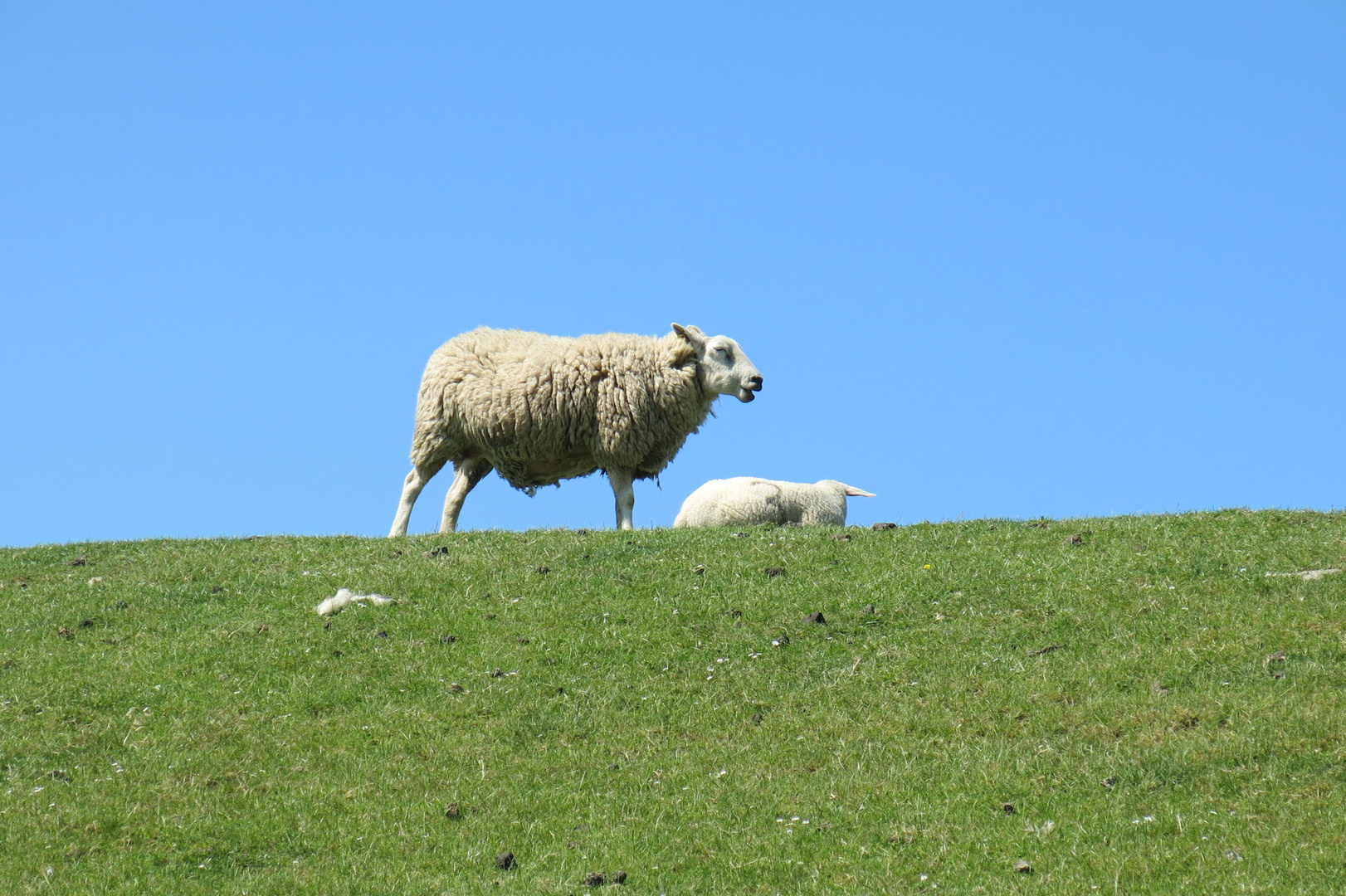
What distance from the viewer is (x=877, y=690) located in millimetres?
13055

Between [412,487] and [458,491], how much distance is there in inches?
32.5

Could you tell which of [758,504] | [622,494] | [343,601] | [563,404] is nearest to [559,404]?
[563,404]

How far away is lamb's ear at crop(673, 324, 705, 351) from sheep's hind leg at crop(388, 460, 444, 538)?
4.25 m

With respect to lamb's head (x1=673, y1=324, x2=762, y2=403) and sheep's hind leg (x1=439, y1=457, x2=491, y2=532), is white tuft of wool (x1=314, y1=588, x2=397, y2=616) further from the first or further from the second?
lamb's head (x1=673, y1=324, x2=762, y2=403)

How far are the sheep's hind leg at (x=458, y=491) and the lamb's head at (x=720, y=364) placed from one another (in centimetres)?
382

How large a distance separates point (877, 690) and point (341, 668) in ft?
17.1

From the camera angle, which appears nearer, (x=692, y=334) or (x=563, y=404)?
(x=563, y=404)

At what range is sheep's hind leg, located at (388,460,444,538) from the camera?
2250cm

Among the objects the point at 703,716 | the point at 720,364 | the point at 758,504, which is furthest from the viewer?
the point at 720,364

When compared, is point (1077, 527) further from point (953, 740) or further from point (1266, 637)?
point (953, 740)

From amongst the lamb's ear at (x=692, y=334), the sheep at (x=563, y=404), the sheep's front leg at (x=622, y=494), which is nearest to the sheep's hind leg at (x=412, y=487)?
the sheep at (x=563, y=404)

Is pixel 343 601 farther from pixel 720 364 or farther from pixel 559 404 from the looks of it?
pixel 720 364

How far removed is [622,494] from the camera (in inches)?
856

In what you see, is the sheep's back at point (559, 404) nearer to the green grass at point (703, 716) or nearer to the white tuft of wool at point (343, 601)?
the green grass at point (703, 716)
